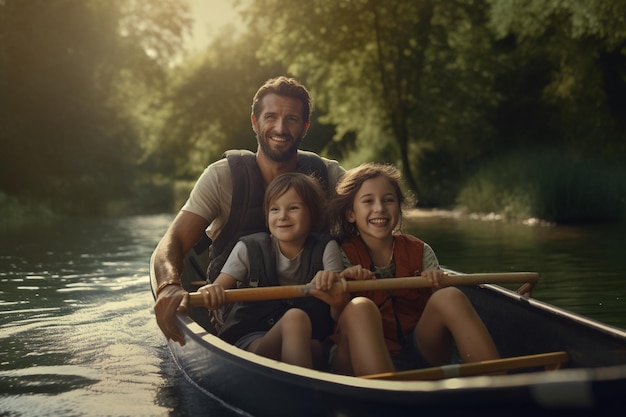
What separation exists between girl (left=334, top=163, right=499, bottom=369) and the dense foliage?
40.4 feet

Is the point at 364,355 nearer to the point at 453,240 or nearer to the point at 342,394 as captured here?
the point at 342,394

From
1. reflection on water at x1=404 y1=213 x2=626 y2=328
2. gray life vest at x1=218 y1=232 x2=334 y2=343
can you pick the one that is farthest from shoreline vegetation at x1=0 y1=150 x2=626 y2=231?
gray life vest at x1=218 y1=232 x2=334 y2=343

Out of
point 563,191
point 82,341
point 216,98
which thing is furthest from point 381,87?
point 82,341

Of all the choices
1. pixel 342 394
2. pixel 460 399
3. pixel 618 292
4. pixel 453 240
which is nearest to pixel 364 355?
pixel 342 394

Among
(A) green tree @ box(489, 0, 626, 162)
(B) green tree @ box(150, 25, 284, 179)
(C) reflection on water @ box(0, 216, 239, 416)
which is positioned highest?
(B) green tree @ box(150, 25, 284, 179)

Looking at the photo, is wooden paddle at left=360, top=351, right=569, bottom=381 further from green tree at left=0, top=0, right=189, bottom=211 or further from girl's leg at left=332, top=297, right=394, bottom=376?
green tree at left=0, top=0, right=189, bottom=211

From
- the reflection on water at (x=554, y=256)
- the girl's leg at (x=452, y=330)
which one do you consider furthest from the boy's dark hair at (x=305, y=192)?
the reflection on water at (x=554, y=256)

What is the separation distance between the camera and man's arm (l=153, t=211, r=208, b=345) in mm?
3537

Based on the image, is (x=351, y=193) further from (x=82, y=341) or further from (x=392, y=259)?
(x=82, y=341)

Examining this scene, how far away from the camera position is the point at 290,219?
11.9 ft

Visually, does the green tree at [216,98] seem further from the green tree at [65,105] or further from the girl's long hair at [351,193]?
the girl's long hair at [351,193]

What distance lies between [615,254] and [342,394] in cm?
695

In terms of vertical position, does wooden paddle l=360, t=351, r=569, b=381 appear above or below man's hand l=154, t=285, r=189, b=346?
below

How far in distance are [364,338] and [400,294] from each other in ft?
2.28
